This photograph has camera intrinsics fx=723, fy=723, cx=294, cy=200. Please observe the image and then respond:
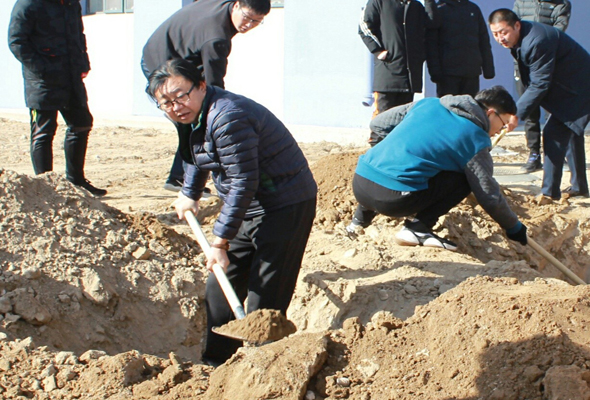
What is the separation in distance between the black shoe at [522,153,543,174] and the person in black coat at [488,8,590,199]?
1.38 m

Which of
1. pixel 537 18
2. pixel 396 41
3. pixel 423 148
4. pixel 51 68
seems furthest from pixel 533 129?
pixel 51 68

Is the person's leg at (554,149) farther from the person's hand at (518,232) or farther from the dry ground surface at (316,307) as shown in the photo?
the person's hand at (518,232)

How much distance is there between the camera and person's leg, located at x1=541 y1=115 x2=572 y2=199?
6.34 meters

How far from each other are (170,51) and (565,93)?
11.1ft

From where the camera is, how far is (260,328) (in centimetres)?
299

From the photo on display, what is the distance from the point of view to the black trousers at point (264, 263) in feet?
11.0

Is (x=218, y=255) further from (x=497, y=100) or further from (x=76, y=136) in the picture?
(x=76, y=136)

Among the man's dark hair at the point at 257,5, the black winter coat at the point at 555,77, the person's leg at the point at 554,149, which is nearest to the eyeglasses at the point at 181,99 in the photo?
the man's dark hair at the point at 257,5

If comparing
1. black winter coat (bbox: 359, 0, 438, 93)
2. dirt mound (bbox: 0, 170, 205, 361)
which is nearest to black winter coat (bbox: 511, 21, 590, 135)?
black winter coat (bbox: 359, 0, 438, 93)

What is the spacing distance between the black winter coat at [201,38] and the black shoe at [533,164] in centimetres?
423

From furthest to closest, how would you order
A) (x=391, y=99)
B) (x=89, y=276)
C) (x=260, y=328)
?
1. (x=391, y=99)
2. (x=89, y=276)
3. (x=260, y=328)

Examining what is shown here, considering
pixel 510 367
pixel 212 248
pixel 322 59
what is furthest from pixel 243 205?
pixel 322 59

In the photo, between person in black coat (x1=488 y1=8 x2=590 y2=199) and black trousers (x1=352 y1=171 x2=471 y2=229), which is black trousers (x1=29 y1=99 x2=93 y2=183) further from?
person in black coat (x1=488 y1=8 x2=590 y2=199)

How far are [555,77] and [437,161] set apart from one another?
2378 millimetres
